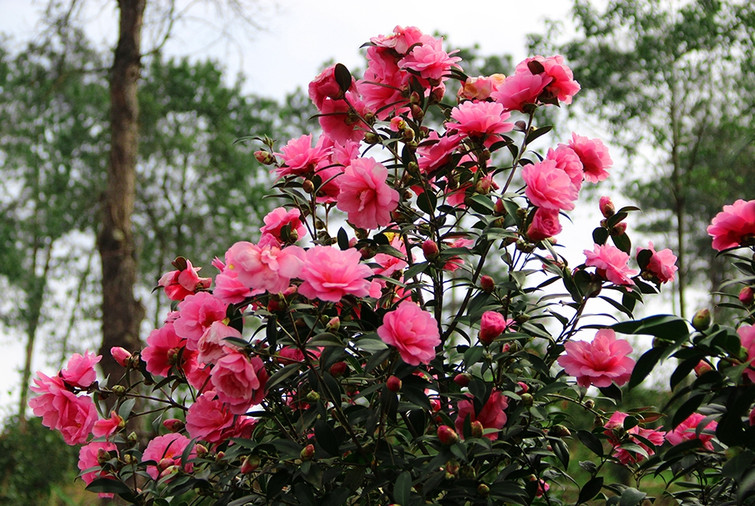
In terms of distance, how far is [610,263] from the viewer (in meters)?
1.33

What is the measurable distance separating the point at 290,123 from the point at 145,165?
255 centimetres

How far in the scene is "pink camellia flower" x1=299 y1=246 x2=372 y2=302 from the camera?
1119 mm

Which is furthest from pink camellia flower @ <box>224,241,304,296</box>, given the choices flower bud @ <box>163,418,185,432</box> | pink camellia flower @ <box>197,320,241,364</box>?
flower bud @ <box>163,418,185,432</box>

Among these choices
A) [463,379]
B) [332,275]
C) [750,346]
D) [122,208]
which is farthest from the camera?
[122,208]

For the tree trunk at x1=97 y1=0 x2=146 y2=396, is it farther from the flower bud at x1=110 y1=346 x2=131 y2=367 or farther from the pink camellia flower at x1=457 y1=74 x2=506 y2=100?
the pink camellia flower at x1=457 y1=74 x2=506 y2=100

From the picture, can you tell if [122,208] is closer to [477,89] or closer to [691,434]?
[477,89]

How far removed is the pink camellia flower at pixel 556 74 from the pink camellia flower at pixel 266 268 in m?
0.68

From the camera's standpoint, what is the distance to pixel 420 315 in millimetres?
1156

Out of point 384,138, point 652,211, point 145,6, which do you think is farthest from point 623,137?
point 652,211

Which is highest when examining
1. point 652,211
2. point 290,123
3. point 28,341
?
point 652,211

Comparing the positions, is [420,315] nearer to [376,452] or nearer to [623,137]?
[376,452]

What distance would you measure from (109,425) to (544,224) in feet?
3.26

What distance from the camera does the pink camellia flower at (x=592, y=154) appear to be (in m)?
1.53

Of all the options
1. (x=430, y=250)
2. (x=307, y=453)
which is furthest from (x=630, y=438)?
(x=307, y=453)
